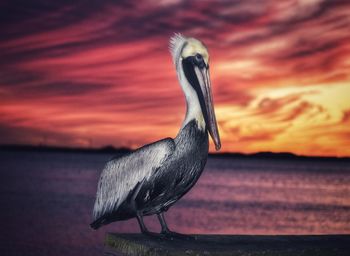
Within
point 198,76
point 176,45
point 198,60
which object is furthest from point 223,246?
point 176,45

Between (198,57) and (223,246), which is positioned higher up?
(198,57)

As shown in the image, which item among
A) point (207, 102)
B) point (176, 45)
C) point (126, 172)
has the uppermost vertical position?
point (176, 45)

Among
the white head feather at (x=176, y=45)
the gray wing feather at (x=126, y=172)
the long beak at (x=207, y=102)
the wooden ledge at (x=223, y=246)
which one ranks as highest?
the white head feather at (x=176, y=45)

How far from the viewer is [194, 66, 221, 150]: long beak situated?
4734mm

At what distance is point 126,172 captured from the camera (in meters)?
A: 5.04

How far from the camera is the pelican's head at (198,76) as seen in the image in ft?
15.6

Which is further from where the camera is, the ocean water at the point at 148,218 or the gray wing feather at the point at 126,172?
the ocean water at the point at 148,218

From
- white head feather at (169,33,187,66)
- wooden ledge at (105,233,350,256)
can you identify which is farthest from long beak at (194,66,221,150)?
wooden ledge at (105,233,350,256)

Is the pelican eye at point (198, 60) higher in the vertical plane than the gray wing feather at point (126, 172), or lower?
higher

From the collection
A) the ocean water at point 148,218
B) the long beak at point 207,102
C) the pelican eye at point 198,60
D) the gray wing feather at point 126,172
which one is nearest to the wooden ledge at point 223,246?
the gray wing feather at point 126,172

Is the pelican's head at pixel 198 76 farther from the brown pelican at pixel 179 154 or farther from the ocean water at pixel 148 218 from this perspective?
the ocean water at pixel 148 218

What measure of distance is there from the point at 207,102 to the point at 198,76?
0.69 feet

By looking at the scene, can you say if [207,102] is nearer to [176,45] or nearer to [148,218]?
[176,45]

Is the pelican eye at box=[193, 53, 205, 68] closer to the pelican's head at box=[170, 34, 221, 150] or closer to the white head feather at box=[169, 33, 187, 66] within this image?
the pelican's head at box=[170, 34, 221, 150]
